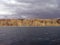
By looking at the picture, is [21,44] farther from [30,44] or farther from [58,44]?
[58,44]

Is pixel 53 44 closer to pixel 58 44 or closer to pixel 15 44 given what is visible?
pixel 58 44

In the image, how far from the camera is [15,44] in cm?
5759

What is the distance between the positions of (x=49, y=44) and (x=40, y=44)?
304 centimetres

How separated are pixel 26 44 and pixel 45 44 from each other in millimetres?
6104

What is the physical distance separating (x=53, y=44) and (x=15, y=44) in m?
12.4

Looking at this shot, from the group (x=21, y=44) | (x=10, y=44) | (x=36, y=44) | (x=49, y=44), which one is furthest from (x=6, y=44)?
(x=49, y=44)

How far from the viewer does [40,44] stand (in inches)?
2221

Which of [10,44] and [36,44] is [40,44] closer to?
[36,44]

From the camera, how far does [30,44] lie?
56.1 m

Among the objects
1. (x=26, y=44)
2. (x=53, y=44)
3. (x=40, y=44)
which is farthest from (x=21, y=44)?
(x=53, y=44)

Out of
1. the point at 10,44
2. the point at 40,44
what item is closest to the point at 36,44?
the point at 40,44

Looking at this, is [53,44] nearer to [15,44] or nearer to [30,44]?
[30,44]

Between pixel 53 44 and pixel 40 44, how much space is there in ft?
14.3

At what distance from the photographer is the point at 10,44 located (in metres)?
57.6
